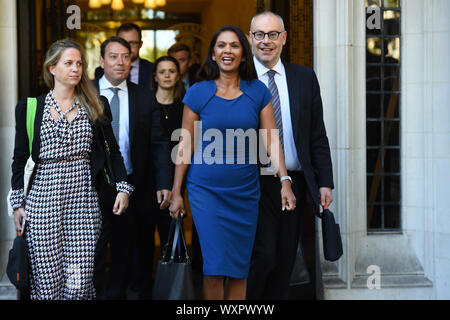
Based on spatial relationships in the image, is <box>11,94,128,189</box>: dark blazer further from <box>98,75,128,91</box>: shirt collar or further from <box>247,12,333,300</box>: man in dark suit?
<box>247,12,333,300</box>: man in dark suit

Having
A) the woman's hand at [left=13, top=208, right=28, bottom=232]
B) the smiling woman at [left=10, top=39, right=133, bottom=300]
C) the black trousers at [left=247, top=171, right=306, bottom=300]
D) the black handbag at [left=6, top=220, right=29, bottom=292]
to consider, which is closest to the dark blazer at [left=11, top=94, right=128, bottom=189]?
the smiling woman at [left=10, top=39, right=133, bottom=300]

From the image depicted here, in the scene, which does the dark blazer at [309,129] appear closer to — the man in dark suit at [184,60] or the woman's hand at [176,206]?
the woman's hand at [176,206]

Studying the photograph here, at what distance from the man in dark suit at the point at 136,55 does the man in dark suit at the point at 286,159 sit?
2.08 m

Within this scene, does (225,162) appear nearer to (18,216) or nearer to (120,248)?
(18,216)

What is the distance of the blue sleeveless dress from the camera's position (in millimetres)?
4980

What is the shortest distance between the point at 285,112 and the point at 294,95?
→ 14 cm

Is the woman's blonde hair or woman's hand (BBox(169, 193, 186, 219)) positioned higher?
the woman's blonde hair

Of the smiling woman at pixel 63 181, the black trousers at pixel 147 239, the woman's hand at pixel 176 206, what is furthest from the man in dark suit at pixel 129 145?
the woman's hand at pixel 176 206

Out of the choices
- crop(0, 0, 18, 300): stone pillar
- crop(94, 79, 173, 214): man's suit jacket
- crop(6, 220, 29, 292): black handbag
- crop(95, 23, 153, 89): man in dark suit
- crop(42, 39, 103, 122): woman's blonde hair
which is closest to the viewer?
crop(6, 220, 29, 292): black handbag

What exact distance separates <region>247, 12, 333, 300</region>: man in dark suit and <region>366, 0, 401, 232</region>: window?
1333mm

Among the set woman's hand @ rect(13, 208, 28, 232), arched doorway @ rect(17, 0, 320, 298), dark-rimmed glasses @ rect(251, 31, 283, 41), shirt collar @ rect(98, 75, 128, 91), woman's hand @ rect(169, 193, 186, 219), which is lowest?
woman's hand @ rect(13, 208, 28, 232)

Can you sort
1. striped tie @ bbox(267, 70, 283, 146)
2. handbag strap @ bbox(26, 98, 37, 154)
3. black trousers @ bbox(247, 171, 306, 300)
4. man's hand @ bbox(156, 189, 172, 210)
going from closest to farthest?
handbag strap @ bbox(26, 98, 37, 154) → black trousers @ bbox(247, 171, 306, 300) → striped tie @ bbox(267, 70, 283, 146) → man's hand @ bbox(156, 189, 172, 210)

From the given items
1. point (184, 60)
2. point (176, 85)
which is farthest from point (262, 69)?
point (184, 60)

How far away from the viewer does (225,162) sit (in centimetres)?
499
